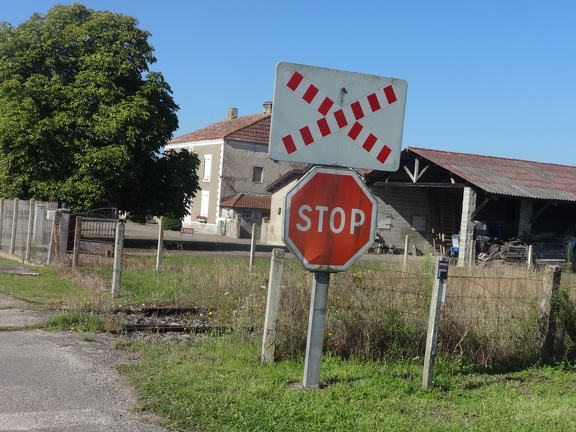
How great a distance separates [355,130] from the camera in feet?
23.0

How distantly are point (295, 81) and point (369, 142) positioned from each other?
92 cm

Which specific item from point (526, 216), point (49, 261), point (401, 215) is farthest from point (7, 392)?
point (401, 215)

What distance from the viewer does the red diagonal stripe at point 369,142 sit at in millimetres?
7055

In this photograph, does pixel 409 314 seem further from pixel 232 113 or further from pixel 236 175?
pixel 232 113

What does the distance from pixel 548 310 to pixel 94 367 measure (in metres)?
5.29

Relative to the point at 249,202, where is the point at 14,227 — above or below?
below

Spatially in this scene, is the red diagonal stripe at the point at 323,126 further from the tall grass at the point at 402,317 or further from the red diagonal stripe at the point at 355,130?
the tall grass at the point at 402,317

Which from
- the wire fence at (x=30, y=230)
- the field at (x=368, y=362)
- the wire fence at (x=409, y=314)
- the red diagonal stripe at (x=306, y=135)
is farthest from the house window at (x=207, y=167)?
the red diagonal stripe at (x=306, y=135)

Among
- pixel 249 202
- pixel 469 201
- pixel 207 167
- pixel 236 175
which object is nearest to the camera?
pixel 469 201

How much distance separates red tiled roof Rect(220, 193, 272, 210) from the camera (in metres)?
52.0

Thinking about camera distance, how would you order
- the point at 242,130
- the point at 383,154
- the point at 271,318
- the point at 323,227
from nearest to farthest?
the point at 323,227, the point at 383,154, the point at 271,318, the point at 242,130

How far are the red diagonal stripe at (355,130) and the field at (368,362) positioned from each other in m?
2.36

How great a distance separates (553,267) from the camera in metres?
8.98

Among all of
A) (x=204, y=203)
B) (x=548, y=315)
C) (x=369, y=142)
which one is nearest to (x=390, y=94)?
(x=369, y=142)
